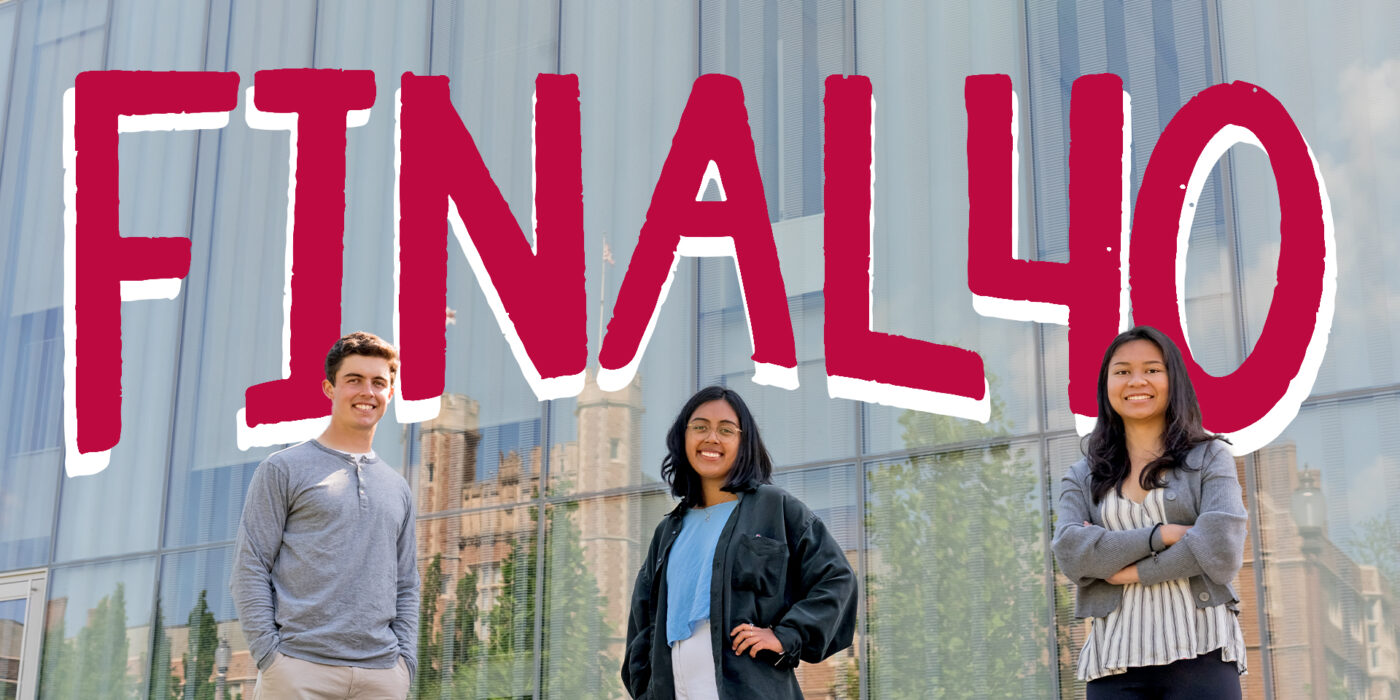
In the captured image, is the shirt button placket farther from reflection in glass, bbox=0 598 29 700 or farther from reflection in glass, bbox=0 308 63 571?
reflection in glass, bbox=0 598 29 700

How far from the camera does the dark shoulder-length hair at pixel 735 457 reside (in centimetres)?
469

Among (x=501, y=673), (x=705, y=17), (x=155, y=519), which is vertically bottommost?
(x=501, y=673)

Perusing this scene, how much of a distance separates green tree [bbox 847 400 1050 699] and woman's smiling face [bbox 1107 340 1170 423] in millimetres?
2855

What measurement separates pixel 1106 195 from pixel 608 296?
9.71ft

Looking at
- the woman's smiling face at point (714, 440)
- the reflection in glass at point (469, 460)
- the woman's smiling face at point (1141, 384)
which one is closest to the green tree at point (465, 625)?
the reflection in glass at point (469, 460)

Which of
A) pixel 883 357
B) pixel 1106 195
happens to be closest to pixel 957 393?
pixel 883 357

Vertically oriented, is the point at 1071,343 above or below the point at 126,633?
above

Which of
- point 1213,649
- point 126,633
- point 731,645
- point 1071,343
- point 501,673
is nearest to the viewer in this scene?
point 1213,649

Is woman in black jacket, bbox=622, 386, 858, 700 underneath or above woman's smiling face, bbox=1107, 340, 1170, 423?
underneath

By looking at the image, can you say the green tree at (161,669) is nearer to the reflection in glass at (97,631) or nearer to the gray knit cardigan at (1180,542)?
the reflection in glass at (97,631)

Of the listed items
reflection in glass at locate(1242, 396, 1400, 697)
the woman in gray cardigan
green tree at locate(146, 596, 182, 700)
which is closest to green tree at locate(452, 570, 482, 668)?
green tree at locate(146, 596, 182, 700)

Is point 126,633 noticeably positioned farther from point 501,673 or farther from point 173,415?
point 501,673

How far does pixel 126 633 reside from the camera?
420 inches

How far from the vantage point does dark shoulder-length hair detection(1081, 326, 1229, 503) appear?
4250 mm
